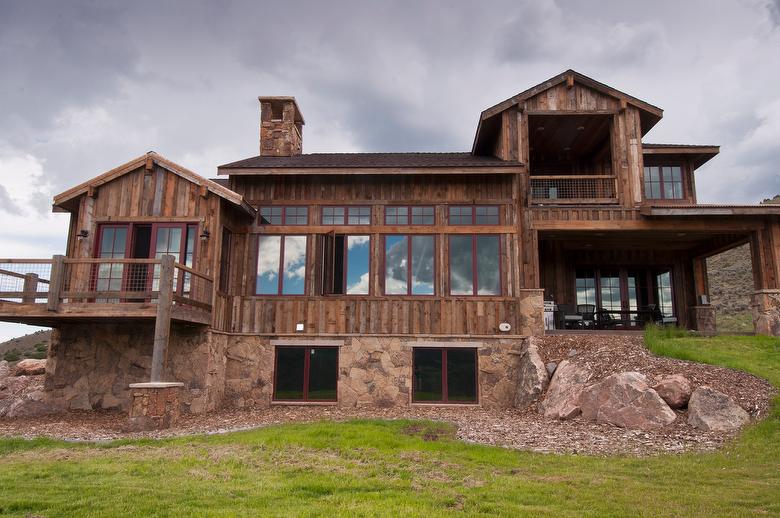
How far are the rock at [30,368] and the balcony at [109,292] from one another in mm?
6354

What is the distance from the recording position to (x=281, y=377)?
45.0 feet

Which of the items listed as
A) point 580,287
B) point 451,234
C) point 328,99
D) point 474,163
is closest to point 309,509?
point 451,234

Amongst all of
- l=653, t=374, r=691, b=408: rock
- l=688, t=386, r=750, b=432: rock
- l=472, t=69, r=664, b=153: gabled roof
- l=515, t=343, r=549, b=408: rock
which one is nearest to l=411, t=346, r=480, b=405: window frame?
l=515, t=343, r=549, b=408: rock

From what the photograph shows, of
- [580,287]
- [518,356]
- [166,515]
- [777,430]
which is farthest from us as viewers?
[580,287]

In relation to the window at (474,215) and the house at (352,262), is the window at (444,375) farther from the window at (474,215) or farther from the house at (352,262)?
the window at (474,215)

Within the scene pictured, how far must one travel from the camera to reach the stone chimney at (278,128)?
17516 millimetres

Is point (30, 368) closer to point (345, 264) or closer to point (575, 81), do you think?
point (345, 264)

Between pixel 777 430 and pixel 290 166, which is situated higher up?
pixel 290 166

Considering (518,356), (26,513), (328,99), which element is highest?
(328,99)

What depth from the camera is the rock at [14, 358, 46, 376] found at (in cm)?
1780

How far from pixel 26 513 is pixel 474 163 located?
11713 mm

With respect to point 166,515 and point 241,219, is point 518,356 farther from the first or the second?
point 166,515

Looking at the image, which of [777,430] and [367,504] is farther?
[777,430]

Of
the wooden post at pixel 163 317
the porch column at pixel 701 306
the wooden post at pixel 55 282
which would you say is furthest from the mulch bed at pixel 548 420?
the porch column at pixel 701 306
